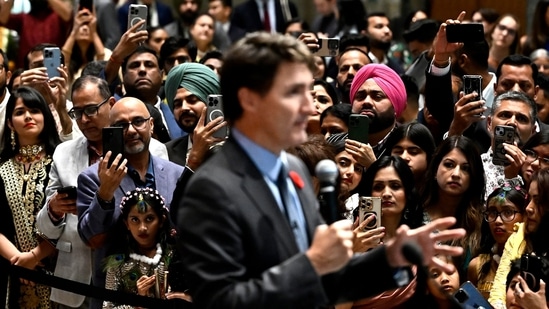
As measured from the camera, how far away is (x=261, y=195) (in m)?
2.86

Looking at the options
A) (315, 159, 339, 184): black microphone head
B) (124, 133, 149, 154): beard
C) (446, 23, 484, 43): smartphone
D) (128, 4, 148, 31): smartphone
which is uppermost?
(315, 159, 339, 184): black microphone head

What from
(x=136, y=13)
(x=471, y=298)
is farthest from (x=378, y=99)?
(x=471, y=298)

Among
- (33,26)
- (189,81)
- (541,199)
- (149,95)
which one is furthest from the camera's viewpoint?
(33,26)

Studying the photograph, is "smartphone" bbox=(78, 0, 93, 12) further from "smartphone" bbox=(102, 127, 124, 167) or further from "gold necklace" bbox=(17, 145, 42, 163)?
"smartphone" bbox=(102, 127, 124, 167)

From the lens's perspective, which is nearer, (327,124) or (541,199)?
(541,199)

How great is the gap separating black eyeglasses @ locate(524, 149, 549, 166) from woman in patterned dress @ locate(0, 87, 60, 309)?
7.55 feet

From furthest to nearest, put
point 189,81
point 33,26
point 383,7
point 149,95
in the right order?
point 383,7 < point 33,26 < point 149,95 < point 189,81

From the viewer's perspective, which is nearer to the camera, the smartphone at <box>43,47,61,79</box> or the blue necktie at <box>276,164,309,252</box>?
the blue necktie at <box>276,164,309,252</box>

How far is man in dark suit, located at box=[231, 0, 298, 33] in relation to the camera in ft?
32.8

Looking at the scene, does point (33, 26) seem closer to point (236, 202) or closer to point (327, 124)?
point (327, 124)

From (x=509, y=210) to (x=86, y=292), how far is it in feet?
6.05

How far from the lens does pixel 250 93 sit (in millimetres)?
2826

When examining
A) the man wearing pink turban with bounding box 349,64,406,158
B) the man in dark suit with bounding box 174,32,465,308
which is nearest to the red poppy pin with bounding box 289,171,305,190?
the man in dark suit with bounding box 174,32,465,308

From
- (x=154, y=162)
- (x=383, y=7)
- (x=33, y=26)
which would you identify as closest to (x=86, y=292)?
(x=154, y=162)
